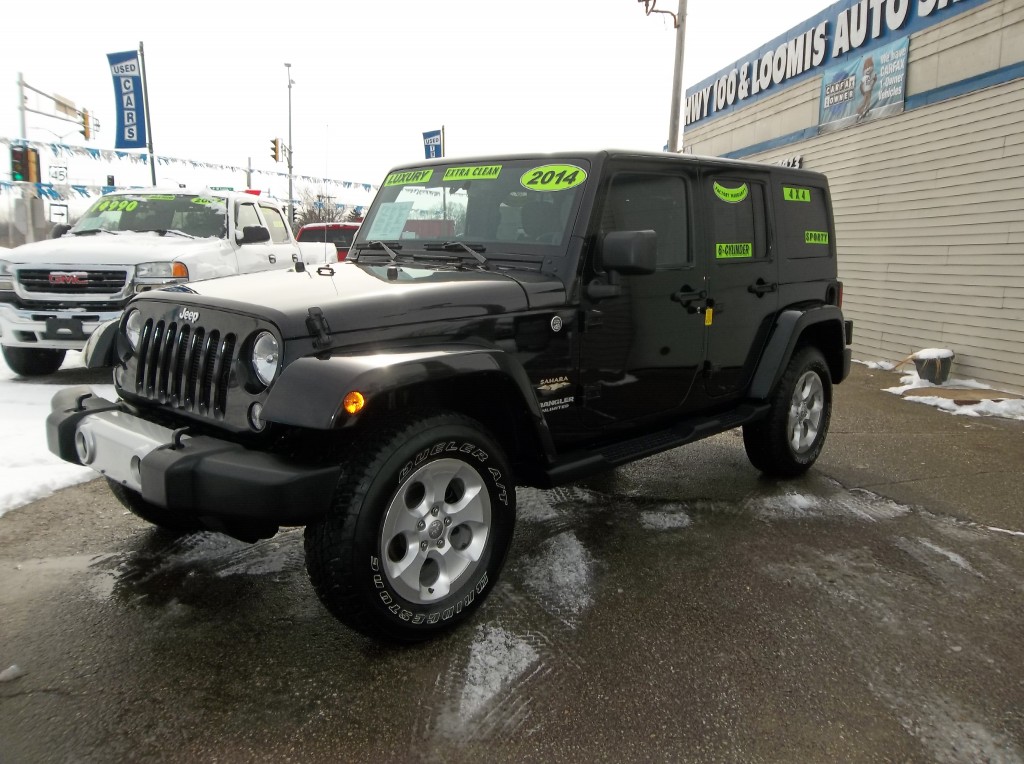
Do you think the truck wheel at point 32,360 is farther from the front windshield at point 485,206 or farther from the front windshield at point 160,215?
the front windshield at point 485,206

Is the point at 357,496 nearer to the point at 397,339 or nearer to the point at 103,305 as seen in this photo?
the point at 397,339

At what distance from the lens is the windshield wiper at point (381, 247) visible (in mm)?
3820

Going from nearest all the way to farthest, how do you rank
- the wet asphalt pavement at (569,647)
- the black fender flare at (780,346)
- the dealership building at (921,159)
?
the wet asphalt pavement at (569,647)
the black fender flare at (780,346)
the dealership building at (921,159)

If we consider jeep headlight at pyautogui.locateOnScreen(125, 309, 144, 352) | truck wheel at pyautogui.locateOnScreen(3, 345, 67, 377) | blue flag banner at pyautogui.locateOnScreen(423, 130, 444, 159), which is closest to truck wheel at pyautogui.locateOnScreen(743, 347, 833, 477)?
jeep headlight at pyautogui.locateOnScreen(125, 309, 144, 352)

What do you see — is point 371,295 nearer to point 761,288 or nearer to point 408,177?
point 408,177

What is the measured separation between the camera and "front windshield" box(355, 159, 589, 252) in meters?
3.49

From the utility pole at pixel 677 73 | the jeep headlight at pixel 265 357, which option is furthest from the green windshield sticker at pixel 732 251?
the utility pole at pixel 677 73

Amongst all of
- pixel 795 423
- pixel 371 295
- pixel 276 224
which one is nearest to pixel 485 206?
pixel 371 295

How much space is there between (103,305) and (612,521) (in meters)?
5.57

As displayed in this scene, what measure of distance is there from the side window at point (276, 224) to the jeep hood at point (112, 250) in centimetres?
145

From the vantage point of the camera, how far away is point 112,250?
7.36 meters

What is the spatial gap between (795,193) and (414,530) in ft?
11.6

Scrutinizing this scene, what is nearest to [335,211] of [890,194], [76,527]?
[890,194]

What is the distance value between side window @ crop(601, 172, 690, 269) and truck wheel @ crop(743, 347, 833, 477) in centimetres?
127
